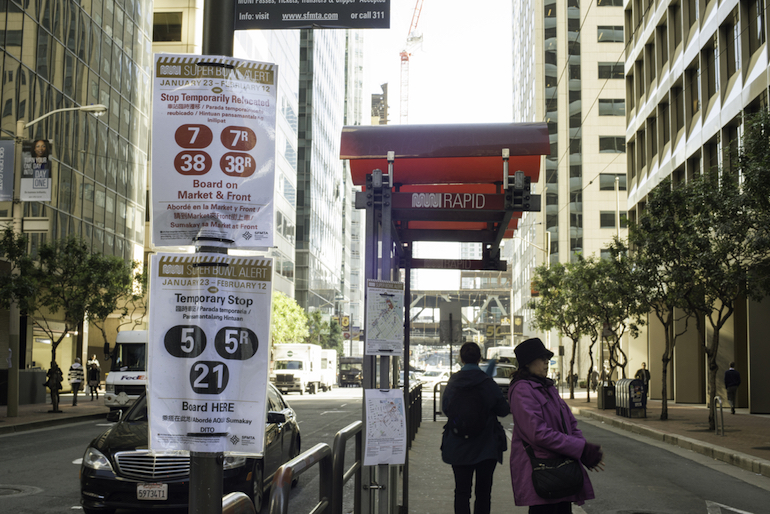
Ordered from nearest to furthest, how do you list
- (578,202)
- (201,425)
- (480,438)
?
(201,425)
(480,438)
(578,202)

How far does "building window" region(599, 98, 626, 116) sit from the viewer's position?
7375cm

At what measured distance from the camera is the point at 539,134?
769 centimetres

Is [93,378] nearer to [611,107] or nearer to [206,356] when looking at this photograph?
[206,356]

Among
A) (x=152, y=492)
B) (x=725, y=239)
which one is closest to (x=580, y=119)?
(x=725, y=239)

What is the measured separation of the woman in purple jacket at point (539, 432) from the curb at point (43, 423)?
1768 cm

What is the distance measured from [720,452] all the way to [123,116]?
36.6 meters

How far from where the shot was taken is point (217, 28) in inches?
143

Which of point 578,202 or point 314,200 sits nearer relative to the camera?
point 578,202

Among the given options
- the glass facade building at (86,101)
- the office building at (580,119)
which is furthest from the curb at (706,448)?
the office building at (580,119)

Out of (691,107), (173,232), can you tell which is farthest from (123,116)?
(173,232)

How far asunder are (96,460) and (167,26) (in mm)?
51346

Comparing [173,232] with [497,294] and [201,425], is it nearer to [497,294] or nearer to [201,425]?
[201,425]

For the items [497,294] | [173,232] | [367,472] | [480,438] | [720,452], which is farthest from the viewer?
[497,294]

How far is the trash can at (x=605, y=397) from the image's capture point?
3005 cm
